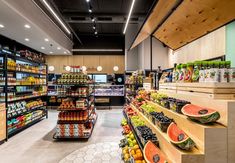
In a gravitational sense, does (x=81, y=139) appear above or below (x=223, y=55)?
below

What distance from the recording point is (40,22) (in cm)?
614

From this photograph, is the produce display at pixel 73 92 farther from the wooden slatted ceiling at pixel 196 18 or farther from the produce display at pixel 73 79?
the wooden slatted ceiling at pixel 196 18

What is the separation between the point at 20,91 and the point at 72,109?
8.73 feet

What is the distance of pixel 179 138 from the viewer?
1455 millimetres

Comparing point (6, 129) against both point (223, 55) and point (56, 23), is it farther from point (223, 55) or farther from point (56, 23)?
point (223, 55)

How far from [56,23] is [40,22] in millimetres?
2080

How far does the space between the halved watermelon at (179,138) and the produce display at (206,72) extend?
50 centimetres

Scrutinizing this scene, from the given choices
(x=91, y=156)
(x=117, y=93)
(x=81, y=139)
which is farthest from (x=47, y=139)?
(x=117, y=93)

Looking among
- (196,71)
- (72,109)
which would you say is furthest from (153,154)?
(72,109)

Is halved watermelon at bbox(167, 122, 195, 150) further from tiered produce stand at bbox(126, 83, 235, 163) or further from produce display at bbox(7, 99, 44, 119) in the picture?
produce display at bbox(7, 99, 44, 119)

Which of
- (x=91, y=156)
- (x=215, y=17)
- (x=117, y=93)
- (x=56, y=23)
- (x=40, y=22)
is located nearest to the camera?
(x=215, y=17)

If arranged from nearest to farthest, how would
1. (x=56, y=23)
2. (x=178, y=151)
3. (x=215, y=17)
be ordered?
(x=178, y=151) → (x=215, y=17) → (x=56, y=23)

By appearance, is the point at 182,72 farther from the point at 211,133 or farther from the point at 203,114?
the point at 211,133

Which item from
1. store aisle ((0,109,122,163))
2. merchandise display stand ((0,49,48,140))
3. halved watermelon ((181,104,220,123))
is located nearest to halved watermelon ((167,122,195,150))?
halved watermelon ((181,104,220,123))
